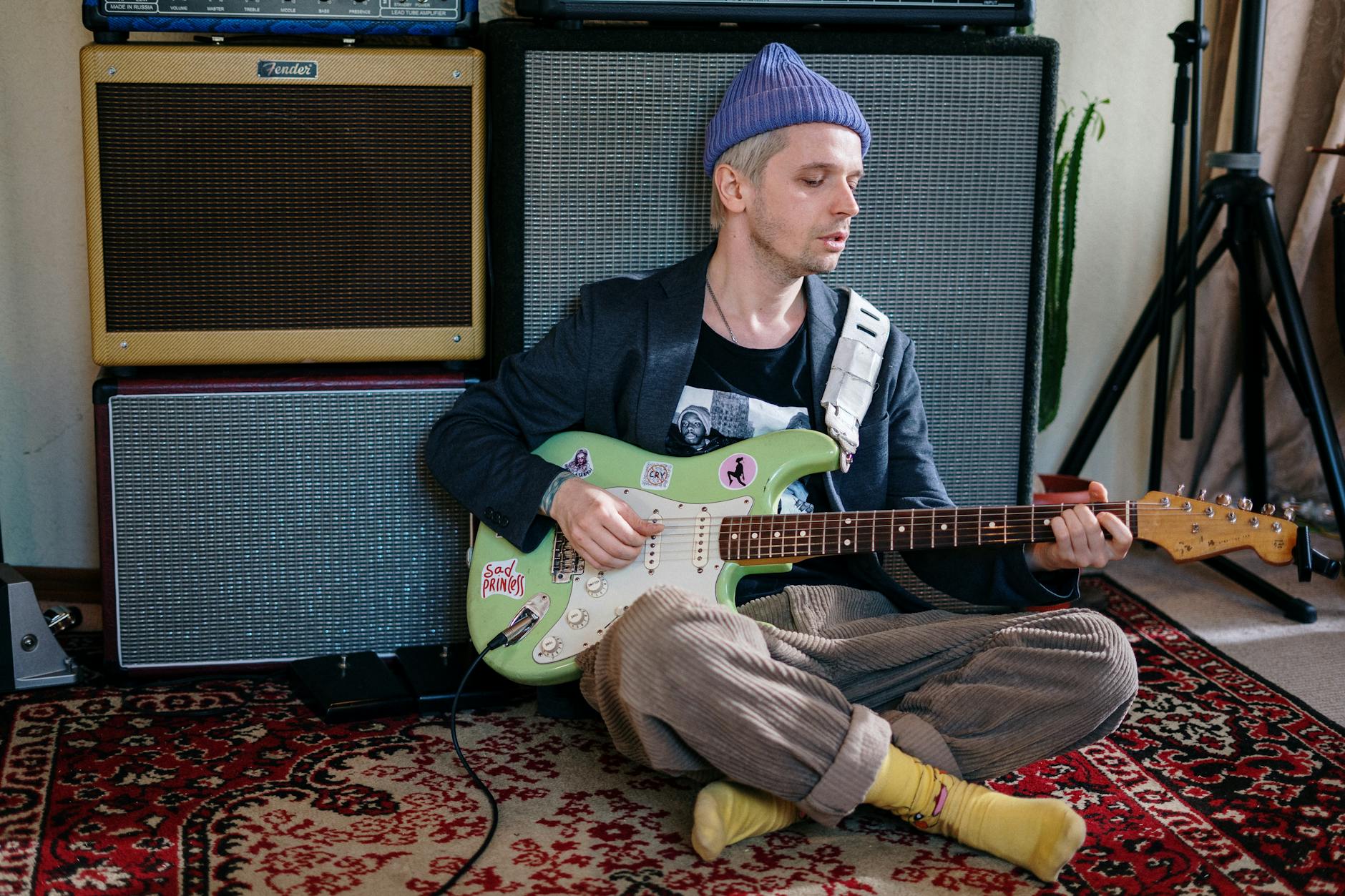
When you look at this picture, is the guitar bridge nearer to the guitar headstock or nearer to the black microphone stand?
the guitar headstock

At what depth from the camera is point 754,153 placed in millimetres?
1725

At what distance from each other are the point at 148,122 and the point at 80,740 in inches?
32.1

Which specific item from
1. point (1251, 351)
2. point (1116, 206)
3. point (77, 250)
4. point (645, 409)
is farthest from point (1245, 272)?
point (77, 250)

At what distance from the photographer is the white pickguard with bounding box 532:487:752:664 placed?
1.67 meters

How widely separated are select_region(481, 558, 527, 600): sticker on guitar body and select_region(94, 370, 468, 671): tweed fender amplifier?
25 centimetres

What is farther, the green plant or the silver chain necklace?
the green plant

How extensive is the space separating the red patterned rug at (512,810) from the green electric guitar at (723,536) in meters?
0.19

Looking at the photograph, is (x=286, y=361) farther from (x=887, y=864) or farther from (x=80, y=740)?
(x=887, y=864)

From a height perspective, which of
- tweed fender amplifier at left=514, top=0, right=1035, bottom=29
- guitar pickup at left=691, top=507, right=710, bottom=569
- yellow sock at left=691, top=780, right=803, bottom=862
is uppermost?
tweed fender amplifier at left=514, top=0, right=1035, bottom=29

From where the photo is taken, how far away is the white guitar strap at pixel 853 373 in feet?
5.63

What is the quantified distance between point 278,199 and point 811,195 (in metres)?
0.73

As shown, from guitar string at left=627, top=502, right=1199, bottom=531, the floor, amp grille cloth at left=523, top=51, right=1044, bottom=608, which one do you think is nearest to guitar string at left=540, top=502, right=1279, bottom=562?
guitar string at left=627, top=502, right=1199, bottom=531

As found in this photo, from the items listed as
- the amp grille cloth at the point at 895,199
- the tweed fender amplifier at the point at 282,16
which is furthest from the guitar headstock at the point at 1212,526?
the tweed fender amplifier at the point at 282,16

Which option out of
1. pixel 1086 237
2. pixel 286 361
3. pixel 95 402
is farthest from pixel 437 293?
pixel 1086 237
